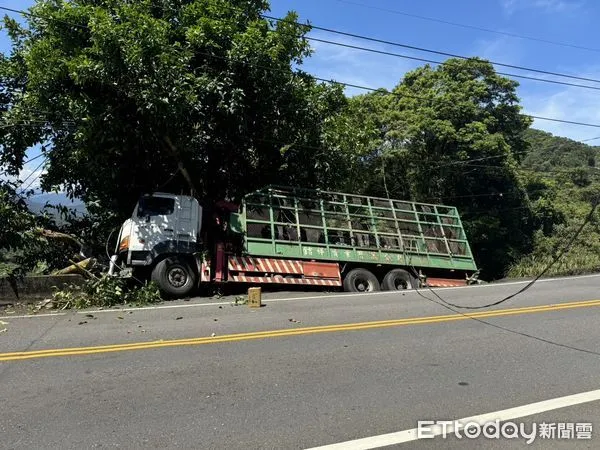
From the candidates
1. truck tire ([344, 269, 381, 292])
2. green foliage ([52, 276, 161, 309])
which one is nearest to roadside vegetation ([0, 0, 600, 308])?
green foliage ([52, 276, 161, 309])

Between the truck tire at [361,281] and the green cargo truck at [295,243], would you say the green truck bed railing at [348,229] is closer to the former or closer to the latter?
the green cargo truck at [295,243]

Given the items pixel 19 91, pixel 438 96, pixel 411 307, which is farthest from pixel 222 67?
pixel 438 96

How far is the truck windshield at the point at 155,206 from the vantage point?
1302 cm

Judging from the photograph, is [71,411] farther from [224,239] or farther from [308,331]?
[224,239]

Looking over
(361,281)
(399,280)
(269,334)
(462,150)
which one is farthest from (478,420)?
(462,150)

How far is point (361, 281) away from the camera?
14.7 m

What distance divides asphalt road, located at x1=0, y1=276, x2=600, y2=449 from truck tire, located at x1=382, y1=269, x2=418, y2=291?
17.0ft

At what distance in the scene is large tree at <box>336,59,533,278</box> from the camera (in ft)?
94.2

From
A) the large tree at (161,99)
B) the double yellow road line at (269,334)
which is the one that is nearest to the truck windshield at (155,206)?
the large tree at (161,99)

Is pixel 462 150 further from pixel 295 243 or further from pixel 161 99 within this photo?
pixel 161 99

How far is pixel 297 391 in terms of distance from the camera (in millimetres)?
5324

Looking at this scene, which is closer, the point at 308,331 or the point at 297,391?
the point at 297,391

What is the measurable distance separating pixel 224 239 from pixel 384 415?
936 cm
